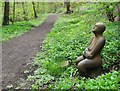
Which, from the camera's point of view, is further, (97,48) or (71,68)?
(71,68)

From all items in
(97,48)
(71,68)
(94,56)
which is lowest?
(71,68)

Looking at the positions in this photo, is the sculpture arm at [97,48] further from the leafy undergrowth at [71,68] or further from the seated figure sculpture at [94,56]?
the leafy undergrowth at [71,68]

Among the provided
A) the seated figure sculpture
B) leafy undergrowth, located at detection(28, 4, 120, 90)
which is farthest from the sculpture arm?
leafy undergrowth, located at detection(28, 4, 120, 90)

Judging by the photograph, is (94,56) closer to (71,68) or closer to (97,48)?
(97,48)

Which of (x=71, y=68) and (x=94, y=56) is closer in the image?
(x=94, y=56)

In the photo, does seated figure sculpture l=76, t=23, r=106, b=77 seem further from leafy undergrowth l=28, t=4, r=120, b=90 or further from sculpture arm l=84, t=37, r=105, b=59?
leafy undergrowth l=28, t=4, r=120, b=90

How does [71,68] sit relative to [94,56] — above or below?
below

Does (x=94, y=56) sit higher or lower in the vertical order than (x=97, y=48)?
lower

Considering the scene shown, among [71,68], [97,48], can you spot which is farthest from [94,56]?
[71,68]

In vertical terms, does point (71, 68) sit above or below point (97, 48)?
below

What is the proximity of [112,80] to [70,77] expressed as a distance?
1.51m

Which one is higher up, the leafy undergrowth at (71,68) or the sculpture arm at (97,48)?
the sculpture arm at (97,48)

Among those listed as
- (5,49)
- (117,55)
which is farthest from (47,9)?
(117,55)

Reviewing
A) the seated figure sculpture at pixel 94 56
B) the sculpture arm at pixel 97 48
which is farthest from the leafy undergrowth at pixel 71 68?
the sculpture arm at pixel 97 48
